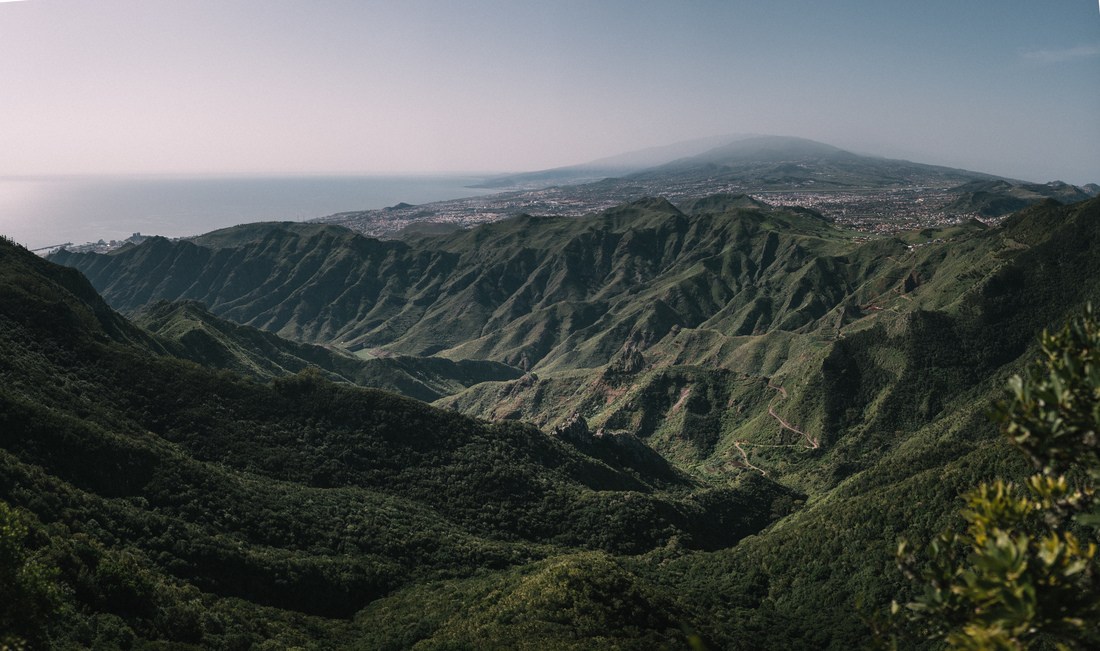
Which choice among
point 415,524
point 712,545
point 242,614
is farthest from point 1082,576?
point 712,545

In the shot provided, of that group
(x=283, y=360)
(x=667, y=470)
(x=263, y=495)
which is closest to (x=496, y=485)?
(x=263, y=495)

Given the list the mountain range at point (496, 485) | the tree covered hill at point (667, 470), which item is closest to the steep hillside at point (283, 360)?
the mountain range at point (496, 485)

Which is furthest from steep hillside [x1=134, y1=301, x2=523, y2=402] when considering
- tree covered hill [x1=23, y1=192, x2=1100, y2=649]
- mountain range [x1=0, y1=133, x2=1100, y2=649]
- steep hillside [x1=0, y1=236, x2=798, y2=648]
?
steep hillside [x1=0, y1=236, x2=798, y2=648]

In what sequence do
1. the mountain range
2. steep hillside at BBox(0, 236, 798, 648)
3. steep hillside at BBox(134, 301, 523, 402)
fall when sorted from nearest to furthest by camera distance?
1. steep hillside at BBox(0, 236, 798, 648)
2. the mountain range
3. steep hillside at BBox(134, 301, 523, 402)

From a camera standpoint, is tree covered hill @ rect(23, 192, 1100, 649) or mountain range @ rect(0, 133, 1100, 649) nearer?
mountain range @ rect(0, 133, 1100, 649)

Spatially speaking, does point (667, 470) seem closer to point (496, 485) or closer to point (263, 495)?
point (496, 485)

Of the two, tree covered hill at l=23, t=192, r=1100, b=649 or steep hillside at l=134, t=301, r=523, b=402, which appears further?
steep hillside at l=134, t=301, r=523, b=402

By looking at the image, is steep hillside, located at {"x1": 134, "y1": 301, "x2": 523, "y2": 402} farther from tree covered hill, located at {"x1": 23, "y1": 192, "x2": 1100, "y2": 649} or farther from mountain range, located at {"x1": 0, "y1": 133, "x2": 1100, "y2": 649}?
tree covered hill, located at {"x1": 23, "y1": 192, "x2": 1100, "y2": 649}

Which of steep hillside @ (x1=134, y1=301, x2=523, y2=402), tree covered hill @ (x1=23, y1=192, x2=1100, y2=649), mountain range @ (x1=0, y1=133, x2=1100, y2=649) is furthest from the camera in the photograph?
steep hillside @ (x1=134, y1=301, x2=523, y2=402)

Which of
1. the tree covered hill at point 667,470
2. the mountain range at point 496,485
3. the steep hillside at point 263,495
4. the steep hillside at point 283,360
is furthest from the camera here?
the steep hillside at point 283,360

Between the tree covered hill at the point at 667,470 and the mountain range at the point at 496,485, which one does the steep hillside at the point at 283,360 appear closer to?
the mountain range at the point at 496,485

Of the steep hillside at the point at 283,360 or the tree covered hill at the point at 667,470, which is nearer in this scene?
the tree covered hill at the point at 667,470

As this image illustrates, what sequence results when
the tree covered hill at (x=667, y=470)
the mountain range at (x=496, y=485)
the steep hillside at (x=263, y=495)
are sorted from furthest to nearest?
the tree covered hill at (x=667, y=470) < the mountain range at (x=496, y=485) < the steep hillside at (x=263, y=495)
